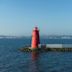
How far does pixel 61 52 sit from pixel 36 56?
26.5 ft

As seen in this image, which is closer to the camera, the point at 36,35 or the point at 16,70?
the point at 16,70

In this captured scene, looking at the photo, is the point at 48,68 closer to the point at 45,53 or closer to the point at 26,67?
the point at 26,67

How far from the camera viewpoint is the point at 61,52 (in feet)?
224

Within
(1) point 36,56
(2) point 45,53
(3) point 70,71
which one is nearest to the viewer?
(3) point 70,71

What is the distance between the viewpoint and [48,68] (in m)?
45.5

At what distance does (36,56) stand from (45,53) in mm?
5278

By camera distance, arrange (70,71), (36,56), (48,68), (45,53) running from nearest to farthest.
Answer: (70,71)
(48,68)
(36,56)
(45,53)

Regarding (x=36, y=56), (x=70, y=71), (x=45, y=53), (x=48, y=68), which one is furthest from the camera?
(x=45, y=53)

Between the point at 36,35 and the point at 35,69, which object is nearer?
the point at 35,69

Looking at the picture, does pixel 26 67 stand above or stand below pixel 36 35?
below

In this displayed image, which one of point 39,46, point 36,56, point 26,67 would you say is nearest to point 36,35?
point 39,46

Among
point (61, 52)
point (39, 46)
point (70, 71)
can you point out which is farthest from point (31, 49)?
point (70, 71)

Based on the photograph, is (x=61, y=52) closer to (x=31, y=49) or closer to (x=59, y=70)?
(x=31, y=49)

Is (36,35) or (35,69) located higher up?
(36,35)
